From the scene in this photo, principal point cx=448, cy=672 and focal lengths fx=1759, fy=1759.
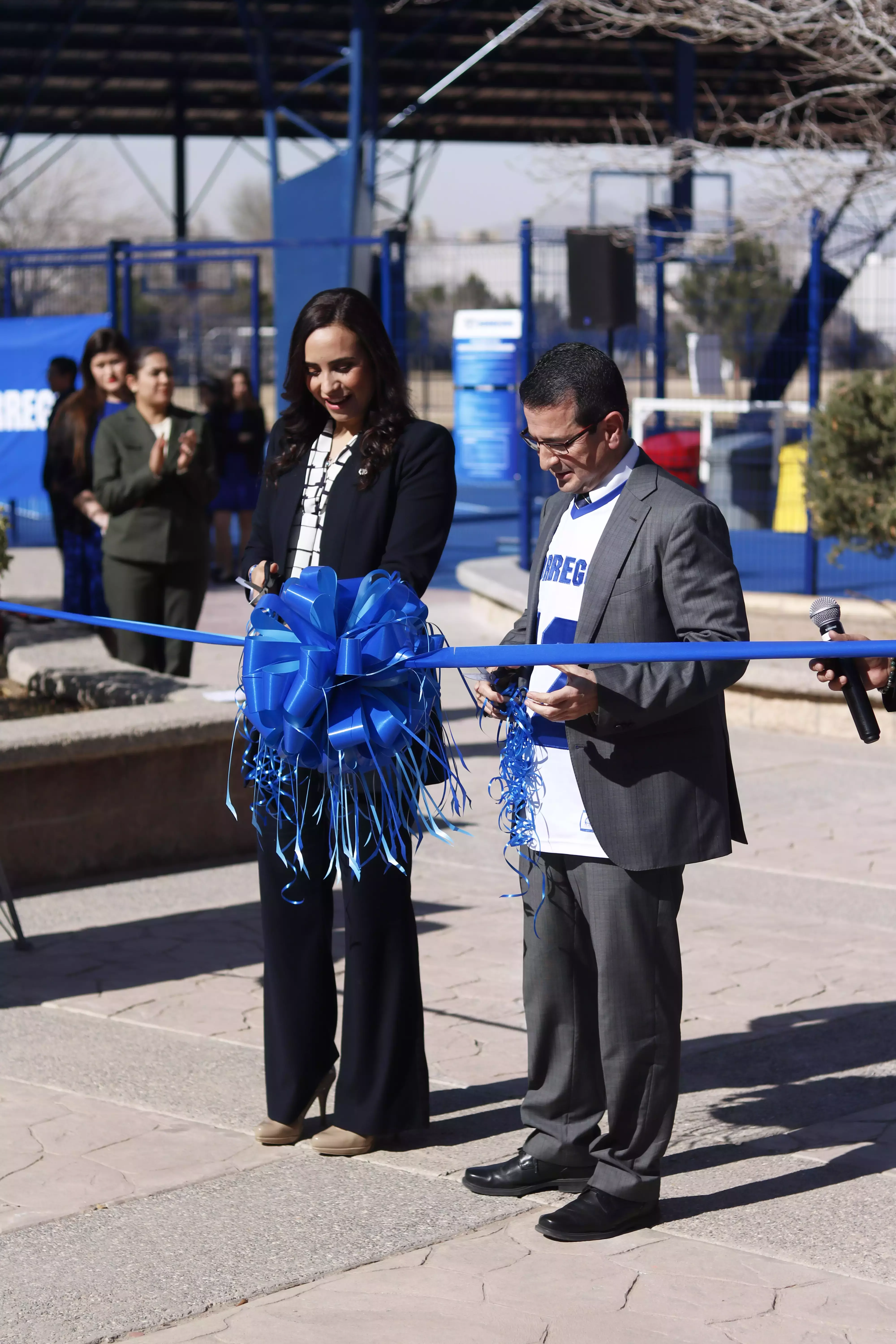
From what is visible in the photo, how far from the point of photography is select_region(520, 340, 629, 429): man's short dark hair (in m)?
3.56

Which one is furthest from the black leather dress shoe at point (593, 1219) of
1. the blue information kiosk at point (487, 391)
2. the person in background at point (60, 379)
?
the blue information kiosk at point (487, 391)

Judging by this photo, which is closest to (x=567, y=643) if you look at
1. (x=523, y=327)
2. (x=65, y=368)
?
(x=65, y=368)

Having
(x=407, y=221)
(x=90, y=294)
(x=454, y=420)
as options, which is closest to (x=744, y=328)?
(x=454, y=420)

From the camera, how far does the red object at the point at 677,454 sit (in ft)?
50.3

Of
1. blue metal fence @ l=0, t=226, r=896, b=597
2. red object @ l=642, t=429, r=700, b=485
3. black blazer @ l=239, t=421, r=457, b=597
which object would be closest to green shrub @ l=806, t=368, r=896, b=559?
blue metal fence @ l=0, t=226, r=896, b=597

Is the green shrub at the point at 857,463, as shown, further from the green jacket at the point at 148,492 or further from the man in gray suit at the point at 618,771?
the man in gray suit at the point at 618,771

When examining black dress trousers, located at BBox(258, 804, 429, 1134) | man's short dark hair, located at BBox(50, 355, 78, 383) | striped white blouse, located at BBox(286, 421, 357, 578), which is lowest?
black dress trousers, located at BBox(258, 804, 429, 1134)

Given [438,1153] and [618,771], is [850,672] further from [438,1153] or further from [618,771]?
[438,1153]

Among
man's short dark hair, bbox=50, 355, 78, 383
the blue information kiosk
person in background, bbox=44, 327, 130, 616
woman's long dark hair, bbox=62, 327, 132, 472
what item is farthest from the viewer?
the blue information kiosk

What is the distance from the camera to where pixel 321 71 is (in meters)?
27.6

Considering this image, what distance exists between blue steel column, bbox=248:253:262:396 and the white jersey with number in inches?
489

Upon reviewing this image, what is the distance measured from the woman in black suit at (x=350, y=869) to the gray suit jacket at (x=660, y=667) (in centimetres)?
60

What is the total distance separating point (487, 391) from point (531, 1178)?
36.6 feet

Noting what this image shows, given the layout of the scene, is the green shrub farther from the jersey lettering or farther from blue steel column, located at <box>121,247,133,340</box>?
blue steel column, located at <box>121,247,133,340</box>
